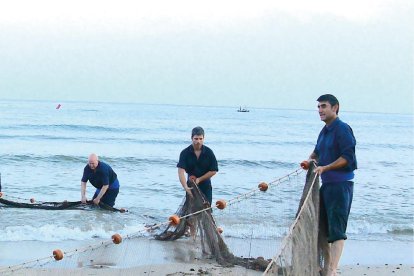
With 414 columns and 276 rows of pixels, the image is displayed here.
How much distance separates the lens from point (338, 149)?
532 cm

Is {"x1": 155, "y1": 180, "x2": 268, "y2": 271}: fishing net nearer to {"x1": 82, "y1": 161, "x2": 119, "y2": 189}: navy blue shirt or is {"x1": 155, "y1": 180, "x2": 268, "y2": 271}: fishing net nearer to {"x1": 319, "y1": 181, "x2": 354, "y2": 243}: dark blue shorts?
{"x1": 319, "y1": 181, "x2": 354, "y2": 243}: dark blue shorts

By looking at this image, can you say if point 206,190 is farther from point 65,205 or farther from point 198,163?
point 65,205

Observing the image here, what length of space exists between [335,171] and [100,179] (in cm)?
544

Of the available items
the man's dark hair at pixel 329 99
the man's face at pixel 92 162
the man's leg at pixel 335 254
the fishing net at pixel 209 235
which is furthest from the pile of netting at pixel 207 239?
the man's face at pixel 92 162

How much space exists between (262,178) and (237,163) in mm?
4334

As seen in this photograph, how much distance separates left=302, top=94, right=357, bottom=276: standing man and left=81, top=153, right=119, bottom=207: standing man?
5077mm

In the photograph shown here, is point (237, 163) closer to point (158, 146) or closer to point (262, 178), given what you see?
point (262, 178)

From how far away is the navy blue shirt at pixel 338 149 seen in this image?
523 cm

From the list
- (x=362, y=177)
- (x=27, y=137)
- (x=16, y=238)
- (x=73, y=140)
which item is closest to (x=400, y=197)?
(x=362, y=177)

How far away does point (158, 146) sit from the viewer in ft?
100

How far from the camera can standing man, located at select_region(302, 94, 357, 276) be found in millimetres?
5242

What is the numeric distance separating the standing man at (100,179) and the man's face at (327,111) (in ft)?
16.7

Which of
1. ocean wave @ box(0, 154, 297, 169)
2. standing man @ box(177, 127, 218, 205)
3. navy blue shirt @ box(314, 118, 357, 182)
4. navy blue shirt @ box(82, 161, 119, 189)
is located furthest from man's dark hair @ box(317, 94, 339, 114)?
ocean wave @ box(0, 154, 297, 169)

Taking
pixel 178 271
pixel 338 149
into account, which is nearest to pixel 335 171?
pixel 338 149
